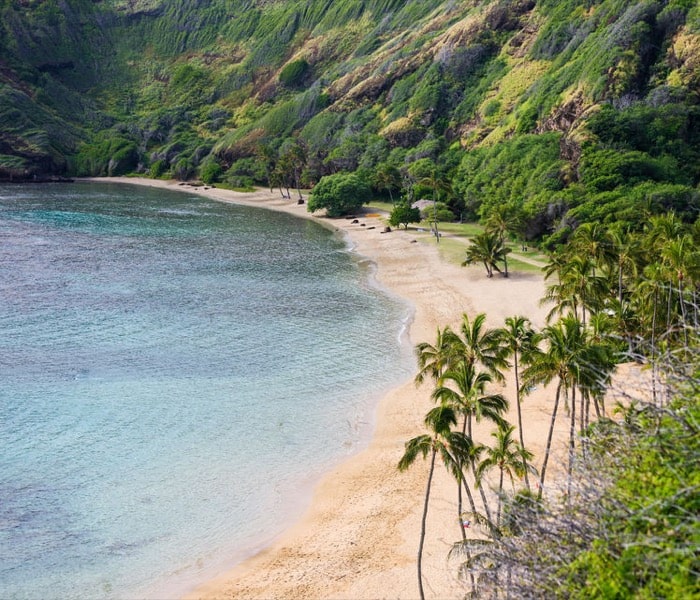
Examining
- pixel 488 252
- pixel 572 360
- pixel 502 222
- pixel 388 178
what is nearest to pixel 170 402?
pixel 572 360

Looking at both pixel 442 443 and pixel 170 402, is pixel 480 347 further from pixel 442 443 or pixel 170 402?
pixel 170 402

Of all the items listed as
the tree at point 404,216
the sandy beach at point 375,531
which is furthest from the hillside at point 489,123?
the sandy beach at point 375,531

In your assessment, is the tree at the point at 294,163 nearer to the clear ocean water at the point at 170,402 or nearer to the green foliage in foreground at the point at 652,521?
the clear ocean water at the point at 170,402

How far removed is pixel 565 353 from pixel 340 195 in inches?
3700

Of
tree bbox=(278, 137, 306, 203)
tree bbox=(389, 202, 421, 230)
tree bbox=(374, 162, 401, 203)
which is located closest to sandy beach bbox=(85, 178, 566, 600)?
tree bbox=(389, 202, 421, 230)

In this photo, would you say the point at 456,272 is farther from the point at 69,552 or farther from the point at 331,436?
the point at 69,552

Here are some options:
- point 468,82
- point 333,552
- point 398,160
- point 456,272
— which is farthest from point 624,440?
point 468,82

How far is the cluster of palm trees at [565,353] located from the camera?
82.3 ft

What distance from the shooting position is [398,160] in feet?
444

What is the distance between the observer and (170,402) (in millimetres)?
44125

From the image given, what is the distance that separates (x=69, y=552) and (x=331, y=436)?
51.1 ft

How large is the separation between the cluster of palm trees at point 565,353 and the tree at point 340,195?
223ft

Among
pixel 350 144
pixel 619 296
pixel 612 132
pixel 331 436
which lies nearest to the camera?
pixel 331 436

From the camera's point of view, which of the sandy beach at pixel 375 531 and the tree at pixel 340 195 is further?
the tree at pixel 340 195
